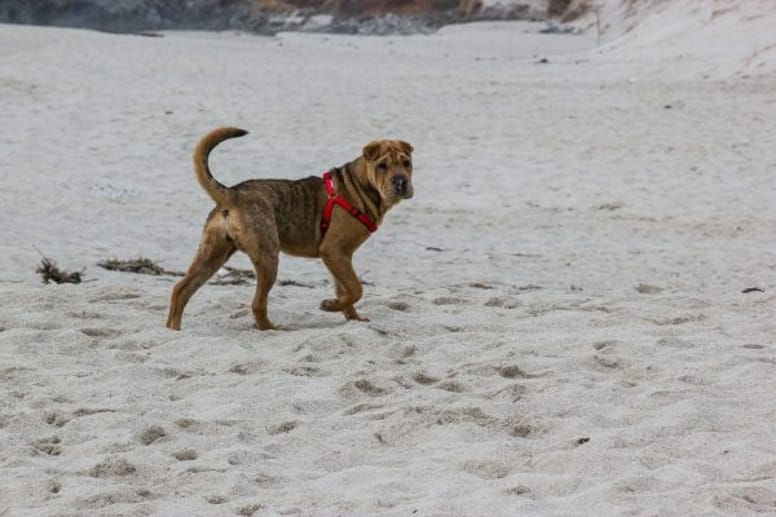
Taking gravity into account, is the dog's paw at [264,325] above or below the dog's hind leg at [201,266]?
below

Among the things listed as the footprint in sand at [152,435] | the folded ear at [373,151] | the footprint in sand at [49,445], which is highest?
the folded ear at [373,151]

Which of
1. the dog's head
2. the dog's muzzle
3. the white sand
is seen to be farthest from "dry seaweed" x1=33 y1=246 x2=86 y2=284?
the dog's muzzle

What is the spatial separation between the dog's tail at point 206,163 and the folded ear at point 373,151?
0.73 meters

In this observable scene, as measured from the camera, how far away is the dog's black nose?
7.01m

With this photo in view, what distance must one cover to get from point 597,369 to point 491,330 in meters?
1.14

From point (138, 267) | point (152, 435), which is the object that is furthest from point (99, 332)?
point (138, 267)

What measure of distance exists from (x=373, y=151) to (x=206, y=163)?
3.12 ft

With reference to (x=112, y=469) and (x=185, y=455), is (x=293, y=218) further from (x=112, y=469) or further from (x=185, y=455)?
(x=112, y=469)

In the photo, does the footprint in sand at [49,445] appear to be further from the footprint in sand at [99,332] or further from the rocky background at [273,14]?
the rocky background at [273,14]

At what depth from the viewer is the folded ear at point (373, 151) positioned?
7.17 meters

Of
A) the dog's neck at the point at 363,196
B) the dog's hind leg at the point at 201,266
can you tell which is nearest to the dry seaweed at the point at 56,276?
the dog's hind leg at the point at 201,266

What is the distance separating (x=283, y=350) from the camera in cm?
662

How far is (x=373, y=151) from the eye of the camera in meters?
7.19

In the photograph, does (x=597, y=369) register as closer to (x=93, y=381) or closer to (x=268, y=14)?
(x=93, y=381)
